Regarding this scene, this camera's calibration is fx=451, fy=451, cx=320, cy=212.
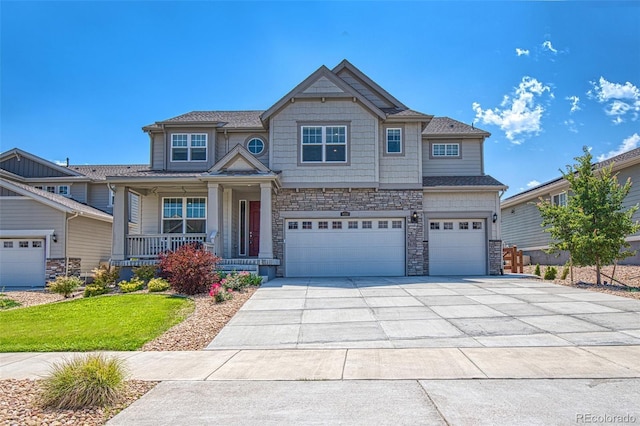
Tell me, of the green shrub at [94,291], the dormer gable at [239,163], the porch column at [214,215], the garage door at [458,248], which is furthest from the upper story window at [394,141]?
the green shrub at [94,291]

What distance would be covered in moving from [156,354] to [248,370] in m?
1.95

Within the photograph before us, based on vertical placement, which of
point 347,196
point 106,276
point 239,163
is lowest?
point 106,276

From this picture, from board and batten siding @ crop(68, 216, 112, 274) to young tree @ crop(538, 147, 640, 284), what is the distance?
18784mm

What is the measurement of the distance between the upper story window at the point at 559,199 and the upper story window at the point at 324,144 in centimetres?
1185

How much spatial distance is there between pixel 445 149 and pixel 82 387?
17.1 metres

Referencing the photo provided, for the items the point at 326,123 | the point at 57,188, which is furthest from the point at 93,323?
the point at 57,188

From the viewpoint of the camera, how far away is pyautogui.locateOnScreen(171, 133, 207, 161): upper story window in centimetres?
1841

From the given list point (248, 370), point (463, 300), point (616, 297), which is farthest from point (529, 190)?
point (248, 370)

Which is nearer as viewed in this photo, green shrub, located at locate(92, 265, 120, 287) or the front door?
green shrub, located at locate(92, 265, 120, 287)

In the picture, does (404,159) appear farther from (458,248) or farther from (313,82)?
(313,82)

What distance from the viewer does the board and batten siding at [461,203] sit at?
1777cm

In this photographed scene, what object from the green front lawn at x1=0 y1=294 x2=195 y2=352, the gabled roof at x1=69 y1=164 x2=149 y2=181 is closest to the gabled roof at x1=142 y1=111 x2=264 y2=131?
the gabled roof at x1=69 y1=164 x2=149 y2=181

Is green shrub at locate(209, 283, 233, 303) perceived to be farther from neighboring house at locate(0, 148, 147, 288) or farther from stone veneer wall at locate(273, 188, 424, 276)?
neighboring house at locate(0, 148, 147, 288)

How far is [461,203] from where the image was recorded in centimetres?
1784
